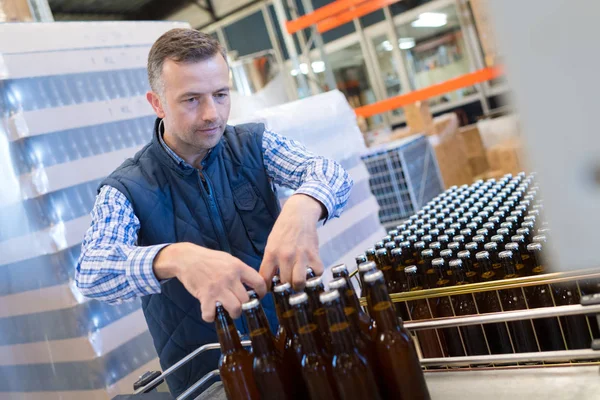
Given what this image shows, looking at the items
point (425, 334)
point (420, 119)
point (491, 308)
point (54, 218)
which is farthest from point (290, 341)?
point (420, 119)

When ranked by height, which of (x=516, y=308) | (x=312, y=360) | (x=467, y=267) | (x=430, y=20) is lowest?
(x=516, y=308)

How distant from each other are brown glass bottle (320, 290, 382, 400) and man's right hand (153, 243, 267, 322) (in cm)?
23

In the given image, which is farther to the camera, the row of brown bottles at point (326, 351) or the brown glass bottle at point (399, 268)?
the brown glass bottle at point (399, 268)

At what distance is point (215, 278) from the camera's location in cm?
121

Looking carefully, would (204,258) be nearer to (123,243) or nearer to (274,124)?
(123,243)

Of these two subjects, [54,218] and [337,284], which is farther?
[54,218]

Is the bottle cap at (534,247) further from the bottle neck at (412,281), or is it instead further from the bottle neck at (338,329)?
the bottle neck at (338,329)

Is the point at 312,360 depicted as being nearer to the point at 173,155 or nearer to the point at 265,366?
the point at 265,366

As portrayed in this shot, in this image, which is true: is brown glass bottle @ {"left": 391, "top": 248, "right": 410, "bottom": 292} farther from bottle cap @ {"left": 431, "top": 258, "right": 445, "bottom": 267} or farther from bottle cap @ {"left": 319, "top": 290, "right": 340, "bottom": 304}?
bottle cap @ {"left": 319, "top": 290, "right": 340, "bottom": 304}

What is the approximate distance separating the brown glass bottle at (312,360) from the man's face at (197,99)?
2.74ft

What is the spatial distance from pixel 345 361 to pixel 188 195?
0.99 meters

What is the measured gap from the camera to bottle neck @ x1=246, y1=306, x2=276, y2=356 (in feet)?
3.72

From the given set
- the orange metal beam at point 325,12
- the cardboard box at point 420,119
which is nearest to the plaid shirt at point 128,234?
the cardboard box at point 420,119

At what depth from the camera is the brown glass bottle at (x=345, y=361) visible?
1021 millimetres
